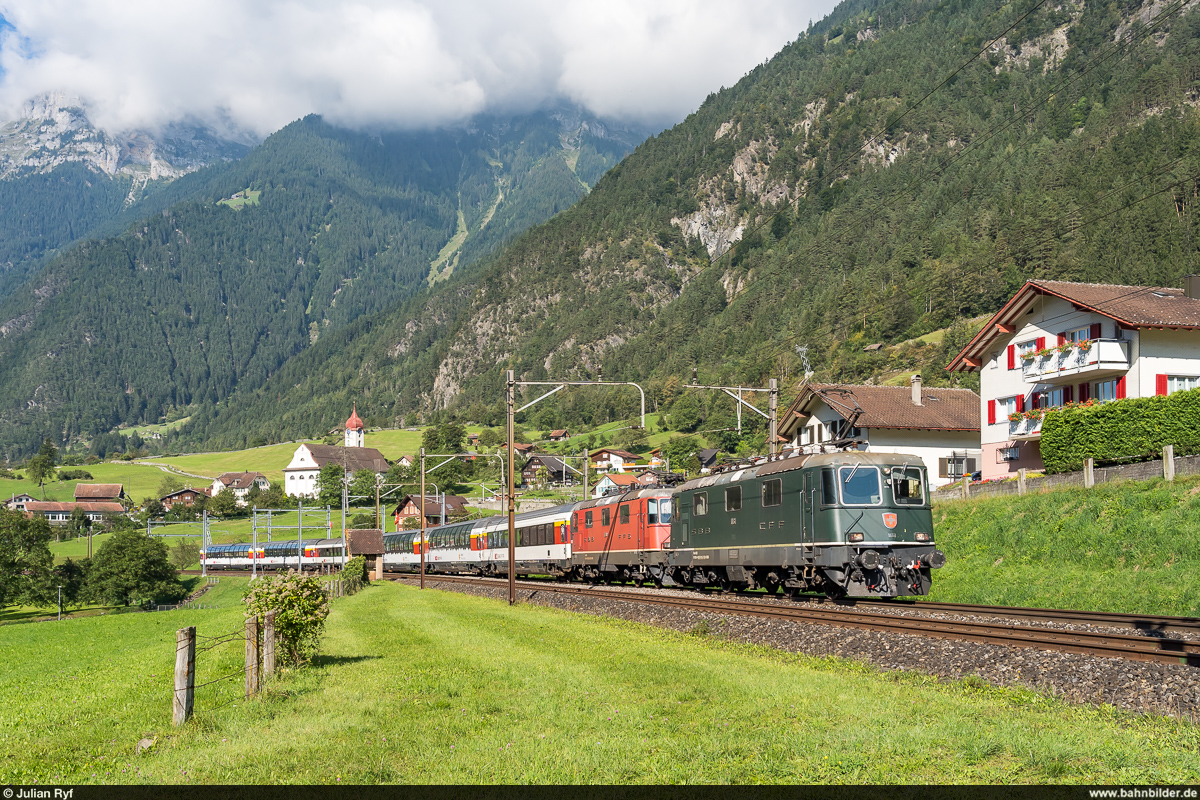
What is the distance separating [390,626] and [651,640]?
28.3 ft

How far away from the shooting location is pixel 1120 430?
39.7 meters

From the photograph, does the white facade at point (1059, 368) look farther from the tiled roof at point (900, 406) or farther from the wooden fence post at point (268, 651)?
the wooden fence post at point (268, 651)

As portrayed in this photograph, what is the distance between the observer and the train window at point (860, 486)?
2414cm

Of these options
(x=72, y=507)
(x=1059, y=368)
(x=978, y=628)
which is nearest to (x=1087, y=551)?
(x=978, y=628)

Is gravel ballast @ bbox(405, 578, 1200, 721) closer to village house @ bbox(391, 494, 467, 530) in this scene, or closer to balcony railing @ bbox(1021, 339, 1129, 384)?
balcony railing @ bbox(1021, 339, 1129, 384)

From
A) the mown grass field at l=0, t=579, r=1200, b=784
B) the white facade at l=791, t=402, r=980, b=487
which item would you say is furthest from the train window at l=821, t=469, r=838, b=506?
the white facade at l=791, t=402, r=980, b=487

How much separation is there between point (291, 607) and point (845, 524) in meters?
14.4

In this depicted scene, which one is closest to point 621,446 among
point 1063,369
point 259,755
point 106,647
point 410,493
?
point 410,493

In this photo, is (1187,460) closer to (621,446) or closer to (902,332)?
(902,332)

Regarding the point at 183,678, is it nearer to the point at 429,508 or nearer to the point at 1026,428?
the point at 1026,428

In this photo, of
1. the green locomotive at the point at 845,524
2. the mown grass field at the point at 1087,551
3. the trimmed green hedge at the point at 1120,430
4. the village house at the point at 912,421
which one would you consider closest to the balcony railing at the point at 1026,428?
the trimmed green hedge at the point at 1120,430

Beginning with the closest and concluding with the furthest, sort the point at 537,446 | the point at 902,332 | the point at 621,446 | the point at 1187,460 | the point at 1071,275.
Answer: the point at 1187,460 → the point at 1071,275 → the point at 902,332 → the point at 621,446 → the point at 537,446

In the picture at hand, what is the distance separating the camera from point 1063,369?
1869 inches

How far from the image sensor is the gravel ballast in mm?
11391
